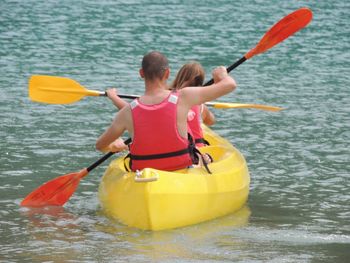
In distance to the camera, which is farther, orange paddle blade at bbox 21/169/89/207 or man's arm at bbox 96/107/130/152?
orange paddle blade at bbox 21/169/89/207

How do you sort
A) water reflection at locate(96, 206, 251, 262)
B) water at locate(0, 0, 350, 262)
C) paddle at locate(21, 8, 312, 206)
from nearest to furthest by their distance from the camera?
water reflection at locate(96, 206, 251, 262) < water at locate(0, 0, 350, 262) < paddle at locate(21, 8, 312, 206)

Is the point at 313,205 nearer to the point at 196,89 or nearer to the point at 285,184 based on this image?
the point at 285,184

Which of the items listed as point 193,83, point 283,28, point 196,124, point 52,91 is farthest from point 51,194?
point 283,28

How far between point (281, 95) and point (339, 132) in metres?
2.22

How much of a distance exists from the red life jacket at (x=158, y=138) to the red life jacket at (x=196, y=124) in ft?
2.62

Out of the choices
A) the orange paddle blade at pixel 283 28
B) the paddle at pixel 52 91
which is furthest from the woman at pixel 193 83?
the orange paddle blade at pixel 283 28

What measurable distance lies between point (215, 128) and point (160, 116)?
399 cm

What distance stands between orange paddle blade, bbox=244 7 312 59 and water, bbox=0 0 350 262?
3.69ft

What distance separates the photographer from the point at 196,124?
7426 millimetres

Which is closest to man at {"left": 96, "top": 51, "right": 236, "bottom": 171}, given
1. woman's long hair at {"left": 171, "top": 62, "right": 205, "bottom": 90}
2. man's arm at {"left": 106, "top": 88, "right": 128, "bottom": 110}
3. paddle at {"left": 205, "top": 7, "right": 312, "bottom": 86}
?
man's arm at {"left": 106, "top": 88, "right": 128, "bottom": 110}

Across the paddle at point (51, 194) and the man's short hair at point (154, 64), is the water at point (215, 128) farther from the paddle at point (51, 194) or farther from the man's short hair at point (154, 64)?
the man's short hair at point (154, 64)

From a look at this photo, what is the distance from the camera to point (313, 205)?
24.3 feet

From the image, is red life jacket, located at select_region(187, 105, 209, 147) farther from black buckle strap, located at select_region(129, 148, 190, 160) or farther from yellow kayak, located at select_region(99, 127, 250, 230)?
black buckle strap, located at select_region(129, 148, 190, 160)

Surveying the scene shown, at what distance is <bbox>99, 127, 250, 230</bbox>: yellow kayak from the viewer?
6.25 m
